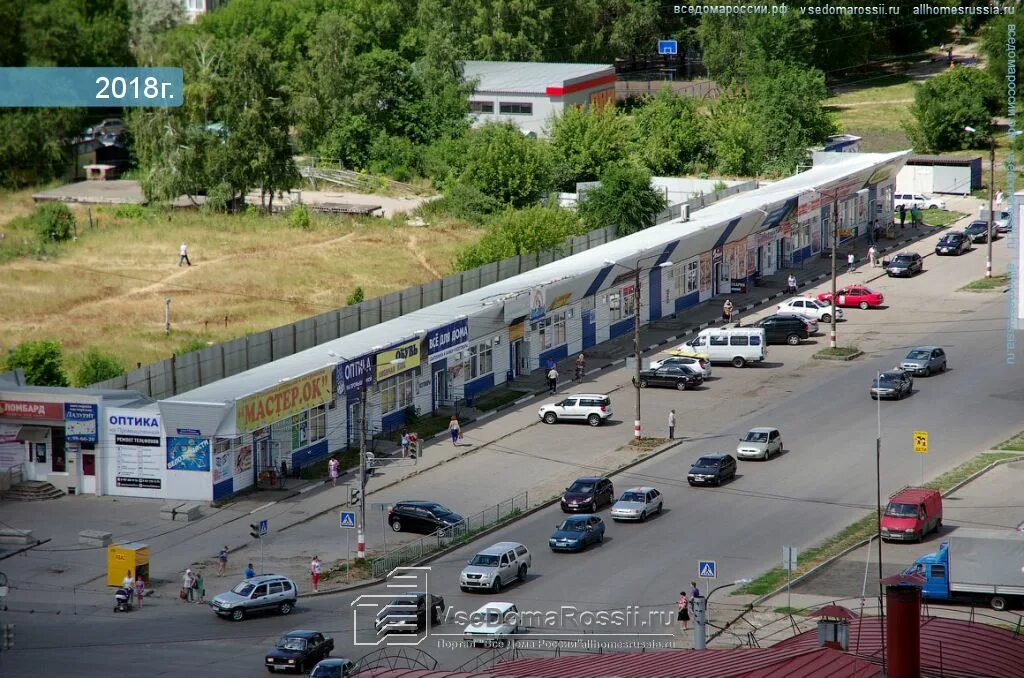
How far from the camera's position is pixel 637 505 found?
54375 millimetres

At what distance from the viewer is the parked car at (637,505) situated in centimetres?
5428

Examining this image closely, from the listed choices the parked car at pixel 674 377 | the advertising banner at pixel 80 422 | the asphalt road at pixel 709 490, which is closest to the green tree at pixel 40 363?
the advertising banner at pixel 80 422

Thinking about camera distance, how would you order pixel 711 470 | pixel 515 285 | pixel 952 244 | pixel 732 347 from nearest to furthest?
pixel 711 470 < pixel 732 347 < pixel 515 285 < pixel 952 244

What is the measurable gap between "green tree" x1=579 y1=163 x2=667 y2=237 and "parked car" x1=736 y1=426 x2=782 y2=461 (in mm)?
34062

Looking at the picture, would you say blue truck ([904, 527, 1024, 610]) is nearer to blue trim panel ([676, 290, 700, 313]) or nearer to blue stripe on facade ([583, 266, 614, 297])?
blue stripe on facade ([583, 266, 614, 297])

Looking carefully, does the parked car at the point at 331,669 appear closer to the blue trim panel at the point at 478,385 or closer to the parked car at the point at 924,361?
the blue trim panel at the point at 478,385

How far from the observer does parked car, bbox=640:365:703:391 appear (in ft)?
235

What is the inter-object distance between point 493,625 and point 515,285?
3447 centimetres

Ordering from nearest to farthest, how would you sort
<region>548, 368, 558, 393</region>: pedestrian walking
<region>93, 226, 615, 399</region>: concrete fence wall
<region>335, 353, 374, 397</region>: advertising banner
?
<region>93, 226, 615, 399</region>: concrete fence wall → <region>335, 353, 374, 397</region>: advertising banner → <region>548, 368, 558, 393</region>: pedestrian walking

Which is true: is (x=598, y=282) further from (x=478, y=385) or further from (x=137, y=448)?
(x=137, y=448)

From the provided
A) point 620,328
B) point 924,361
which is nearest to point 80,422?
point 620,328

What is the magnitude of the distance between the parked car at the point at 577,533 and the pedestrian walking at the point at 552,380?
18.5m

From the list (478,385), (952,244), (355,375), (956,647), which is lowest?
(478,385)

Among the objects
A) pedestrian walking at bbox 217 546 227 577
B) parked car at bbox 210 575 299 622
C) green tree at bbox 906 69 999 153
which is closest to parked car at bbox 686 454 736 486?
parked car at bbox 210 575 299 622
